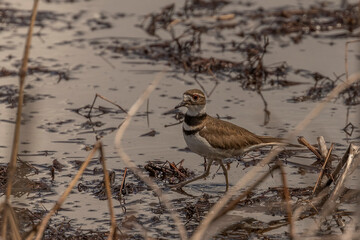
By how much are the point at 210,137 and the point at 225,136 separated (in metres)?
0.17

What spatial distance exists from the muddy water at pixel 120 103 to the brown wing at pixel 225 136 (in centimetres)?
47

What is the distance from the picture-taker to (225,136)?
7.25m

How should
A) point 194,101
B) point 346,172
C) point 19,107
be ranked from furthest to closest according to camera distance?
point 194,101 < point 346,172 < point 19,107

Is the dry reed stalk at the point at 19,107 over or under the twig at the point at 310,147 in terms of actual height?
over

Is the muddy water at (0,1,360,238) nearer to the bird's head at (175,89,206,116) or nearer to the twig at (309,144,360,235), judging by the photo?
the twig at (309,144,360,235)

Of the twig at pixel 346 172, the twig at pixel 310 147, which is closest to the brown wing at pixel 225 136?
the twig at pixel 310 147

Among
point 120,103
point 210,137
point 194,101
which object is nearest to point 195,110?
point 194,101

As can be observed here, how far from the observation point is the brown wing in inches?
282

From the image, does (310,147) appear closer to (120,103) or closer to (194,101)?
(194,101)

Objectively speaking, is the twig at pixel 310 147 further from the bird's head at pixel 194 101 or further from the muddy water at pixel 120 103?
the bird's head at pixel 194 101

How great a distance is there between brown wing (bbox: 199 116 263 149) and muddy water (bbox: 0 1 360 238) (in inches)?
18.5

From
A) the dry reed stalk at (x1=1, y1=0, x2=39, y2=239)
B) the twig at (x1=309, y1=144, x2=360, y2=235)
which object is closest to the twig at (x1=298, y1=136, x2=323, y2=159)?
the twig at (x1=309, y1=144, x2=360, y2=235)

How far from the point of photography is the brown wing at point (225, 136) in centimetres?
717

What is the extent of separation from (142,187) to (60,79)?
392 centimetres
